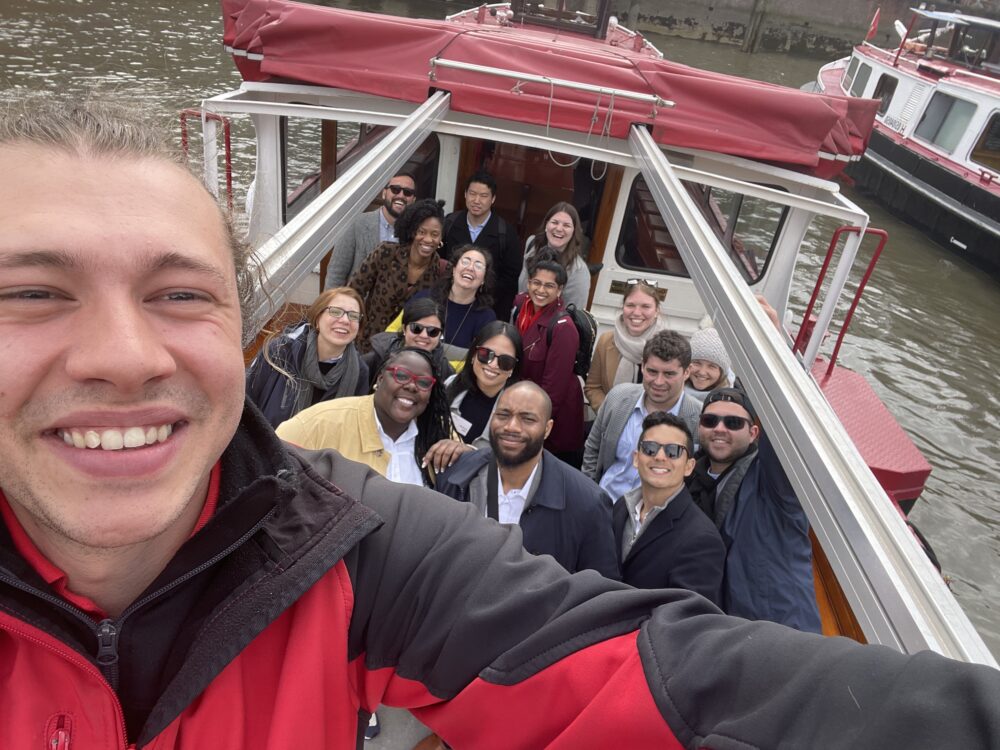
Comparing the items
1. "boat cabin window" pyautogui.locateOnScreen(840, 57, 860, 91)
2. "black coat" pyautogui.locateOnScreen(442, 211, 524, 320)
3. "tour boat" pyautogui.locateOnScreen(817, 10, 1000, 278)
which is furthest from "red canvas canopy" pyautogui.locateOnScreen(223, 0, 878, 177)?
"boat cabin window" pyautogui.locateOnScreen(840, 57, 860, 91)

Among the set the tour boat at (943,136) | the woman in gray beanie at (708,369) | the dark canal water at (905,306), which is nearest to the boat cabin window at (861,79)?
the tour boat at (943,136)

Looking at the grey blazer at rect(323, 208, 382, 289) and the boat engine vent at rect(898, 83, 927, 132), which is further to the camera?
the boat engine vent at rect(898, 83, 927, 132)

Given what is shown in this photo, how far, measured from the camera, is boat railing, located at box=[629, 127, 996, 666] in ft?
3.09

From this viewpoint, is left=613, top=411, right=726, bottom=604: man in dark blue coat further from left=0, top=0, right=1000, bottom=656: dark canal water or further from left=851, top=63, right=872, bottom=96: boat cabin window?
left=851, top=63, right=872, bottom=96: boat cabin window

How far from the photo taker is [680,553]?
247 cm

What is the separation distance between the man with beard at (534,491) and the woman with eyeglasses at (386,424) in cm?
20

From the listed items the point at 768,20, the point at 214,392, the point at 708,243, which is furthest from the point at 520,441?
the point at 768,20

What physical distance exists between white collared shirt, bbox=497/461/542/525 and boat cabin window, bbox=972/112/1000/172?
44.9ft

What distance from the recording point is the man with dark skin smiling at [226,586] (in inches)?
32.0

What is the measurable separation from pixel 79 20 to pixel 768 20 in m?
27.6

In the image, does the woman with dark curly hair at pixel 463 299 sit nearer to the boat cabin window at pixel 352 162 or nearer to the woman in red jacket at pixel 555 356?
the woman in red jacket at pixel 555 356

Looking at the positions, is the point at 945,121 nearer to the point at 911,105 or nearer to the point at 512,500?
the point at 911,105

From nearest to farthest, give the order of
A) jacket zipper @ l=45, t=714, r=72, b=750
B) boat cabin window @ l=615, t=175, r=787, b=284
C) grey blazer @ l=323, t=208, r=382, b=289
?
jacket zipper @ l=45, t=714, r=72, b=750, grey blazer @ l=323, t=208, r=382, b=289, boat cabin window @ l=615, t=175, r=787, b=284

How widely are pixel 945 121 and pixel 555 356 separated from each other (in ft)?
45.4
